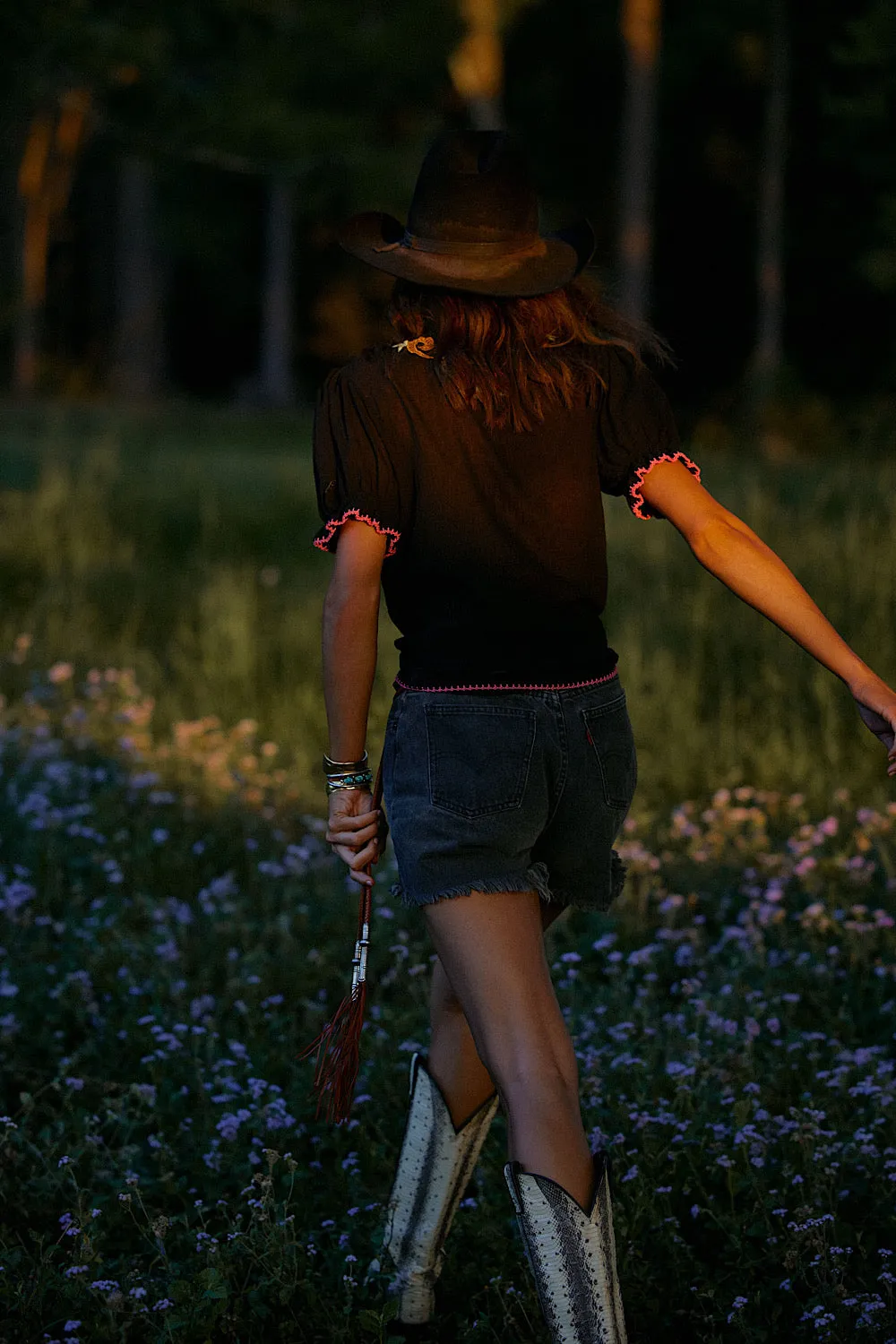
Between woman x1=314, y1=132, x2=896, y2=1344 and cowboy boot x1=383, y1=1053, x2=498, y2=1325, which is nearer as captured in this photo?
woman x1=314, y1=132, x2=896, y2=1344

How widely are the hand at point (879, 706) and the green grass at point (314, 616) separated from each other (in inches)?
137

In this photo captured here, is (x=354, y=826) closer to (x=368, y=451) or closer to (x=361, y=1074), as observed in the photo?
(x=368, y=451)

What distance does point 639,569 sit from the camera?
32.2ft

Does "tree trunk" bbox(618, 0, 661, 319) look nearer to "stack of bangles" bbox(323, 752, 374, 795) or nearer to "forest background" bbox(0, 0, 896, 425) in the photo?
"forest background" bbox(0, 0, 896, 425)

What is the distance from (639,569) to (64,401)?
21.2 metres

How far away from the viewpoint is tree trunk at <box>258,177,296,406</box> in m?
33.0

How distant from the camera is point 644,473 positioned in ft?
10.1

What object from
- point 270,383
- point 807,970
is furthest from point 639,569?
point 270,383

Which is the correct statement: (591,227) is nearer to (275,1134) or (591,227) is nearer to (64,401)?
(275,1134)

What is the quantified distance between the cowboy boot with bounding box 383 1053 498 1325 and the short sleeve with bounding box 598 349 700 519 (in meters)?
1.24

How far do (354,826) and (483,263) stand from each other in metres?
1.07

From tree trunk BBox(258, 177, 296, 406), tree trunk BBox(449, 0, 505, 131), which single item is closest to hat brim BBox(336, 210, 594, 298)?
tree trunk BBox(449, 0, 505, 131)

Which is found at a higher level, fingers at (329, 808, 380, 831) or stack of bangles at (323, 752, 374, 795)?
stack of bangles at (323, 752, 374, 795)

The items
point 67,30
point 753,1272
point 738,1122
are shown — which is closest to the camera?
point 753,1272
